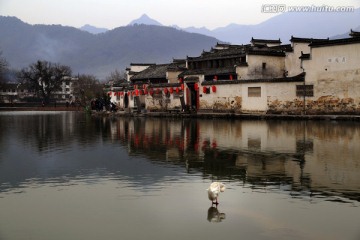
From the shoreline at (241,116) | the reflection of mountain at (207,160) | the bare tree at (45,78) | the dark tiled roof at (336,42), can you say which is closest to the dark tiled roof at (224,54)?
the shoreline at (241,116)

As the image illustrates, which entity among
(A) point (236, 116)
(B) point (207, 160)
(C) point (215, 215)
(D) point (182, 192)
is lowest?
(C) point (215, 215)

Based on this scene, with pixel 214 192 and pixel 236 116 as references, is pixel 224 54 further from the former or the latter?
pixel 214 192

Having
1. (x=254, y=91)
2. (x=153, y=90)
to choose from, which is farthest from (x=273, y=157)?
(x=153, y=90)

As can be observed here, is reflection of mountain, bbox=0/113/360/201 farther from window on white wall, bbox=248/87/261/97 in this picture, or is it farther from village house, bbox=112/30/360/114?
window on white wall, bbox=248/87/261/97

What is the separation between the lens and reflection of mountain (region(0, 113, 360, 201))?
1288cm

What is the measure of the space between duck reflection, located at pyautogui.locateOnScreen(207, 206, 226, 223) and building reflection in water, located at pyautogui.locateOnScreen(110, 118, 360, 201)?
237 centimetres

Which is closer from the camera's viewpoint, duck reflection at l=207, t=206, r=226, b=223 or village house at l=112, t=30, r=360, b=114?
duck reflection at l=207, t=206, r=226, b=223

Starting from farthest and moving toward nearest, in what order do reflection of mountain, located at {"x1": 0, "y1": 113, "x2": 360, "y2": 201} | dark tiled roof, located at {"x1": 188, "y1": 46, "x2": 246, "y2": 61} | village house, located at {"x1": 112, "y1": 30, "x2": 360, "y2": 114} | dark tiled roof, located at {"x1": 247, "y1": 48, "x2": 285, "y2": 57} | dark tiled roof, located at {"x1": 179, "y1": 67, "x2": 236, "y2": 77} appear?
dark tiled roof, located at {"x1": 188, "y1": 46, "x2": 246, "y2": 61} → dark tiled roof, located at {"x1": 179, "y1": 67, "x2": 236, "y2": 77} → dark tiled roof, located at {"x1": 247, "y1": 48, "x2": 285, "y2": 57} → village house, located at {"x1": 112, "y1": 30, "x2": 360, "y2": 114} → reflection of mountain, located at {"x1": 0, "y1": 113, "x2": 360, "y2": 201}

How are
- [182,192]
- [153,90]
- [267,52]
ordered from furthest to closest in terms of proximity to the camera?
[153,90], [267,52], [182,192]

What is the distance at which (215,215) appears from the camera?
31.5 ft

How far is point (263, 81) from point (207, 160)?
84.3 ft

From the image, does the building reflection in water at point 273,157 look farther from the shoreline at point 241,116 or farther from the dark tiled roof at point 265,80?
the dark tiled roof at point 265,80

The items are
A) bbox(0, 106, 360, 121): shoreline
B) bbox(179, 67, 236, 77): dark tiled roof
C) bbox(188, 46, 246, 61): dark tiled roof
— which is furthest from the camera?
bbox(188, 46, 246, 61): dark tiled roof


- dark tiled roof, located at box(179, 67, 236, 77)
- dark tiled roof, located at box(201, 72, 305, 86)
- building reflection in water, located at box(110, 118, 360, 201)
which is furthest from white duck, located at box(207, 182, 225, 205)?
dark tiled roof, located at box(179, 67, 236, 77)
